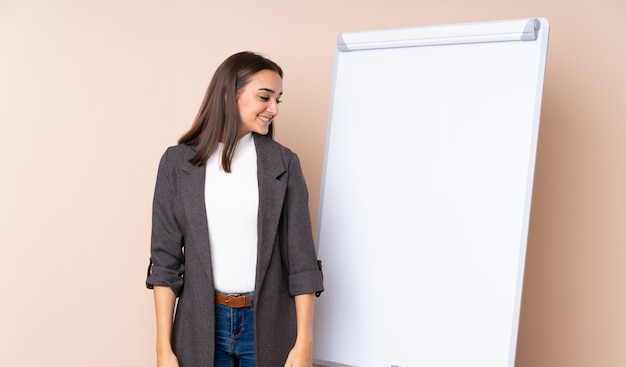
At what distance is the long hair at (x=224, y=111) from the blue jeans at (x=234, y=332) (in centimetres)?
36

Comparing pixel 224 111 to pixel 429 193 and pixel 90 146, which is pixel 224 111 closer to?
pixel 429 193

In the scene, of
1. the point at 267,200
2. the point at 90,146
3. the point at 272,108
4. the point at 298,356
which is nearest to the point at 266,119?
the point at 272,108

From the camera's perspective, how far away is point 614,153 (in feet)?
7.29

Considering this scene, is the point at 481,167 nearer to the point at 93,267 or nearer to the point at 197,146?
the point at 197,146

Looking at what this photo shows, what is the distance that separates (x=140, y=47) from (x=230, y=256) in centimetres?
140

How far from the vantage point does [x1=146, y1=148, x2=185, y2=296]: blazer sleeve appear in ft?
5.90

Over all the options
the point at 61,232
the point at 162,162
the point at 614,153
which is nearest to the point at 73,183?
the point at 61,232

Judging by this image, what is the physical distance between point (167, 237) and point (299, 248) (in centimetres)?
33

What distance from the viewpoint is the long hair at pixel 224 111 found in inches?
72.4

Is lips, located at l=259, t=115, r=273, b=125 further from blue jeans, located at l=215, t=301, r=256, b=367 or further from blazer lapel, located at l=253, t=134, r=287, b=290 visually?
blue jeans, located at l=215, t=301, r=256, b=367

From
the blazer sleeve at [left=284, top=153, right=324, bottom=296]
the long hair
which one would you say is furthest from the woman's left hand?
the long hair

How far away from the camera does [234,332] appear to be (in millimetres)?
1776

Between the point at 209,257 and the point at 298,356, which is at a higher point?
the point at 209,257

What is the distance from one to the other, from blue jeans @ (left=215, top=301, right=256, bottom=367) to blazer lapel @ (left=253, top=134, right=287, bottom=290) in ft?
0.30
